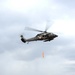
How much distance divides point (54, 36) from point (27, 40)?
1656cm

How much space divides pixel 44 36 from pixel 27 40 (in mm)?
12190

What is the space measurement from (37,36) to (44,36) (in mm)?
4075

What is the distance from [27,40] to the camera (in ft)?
654

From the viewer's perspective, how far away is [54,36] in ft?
634

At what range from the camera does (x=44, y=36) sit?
192125mm

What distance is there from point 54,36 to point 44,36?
224 inches

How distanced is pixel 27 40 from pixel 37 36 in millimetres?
8529

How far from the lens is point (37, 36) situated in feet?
634
